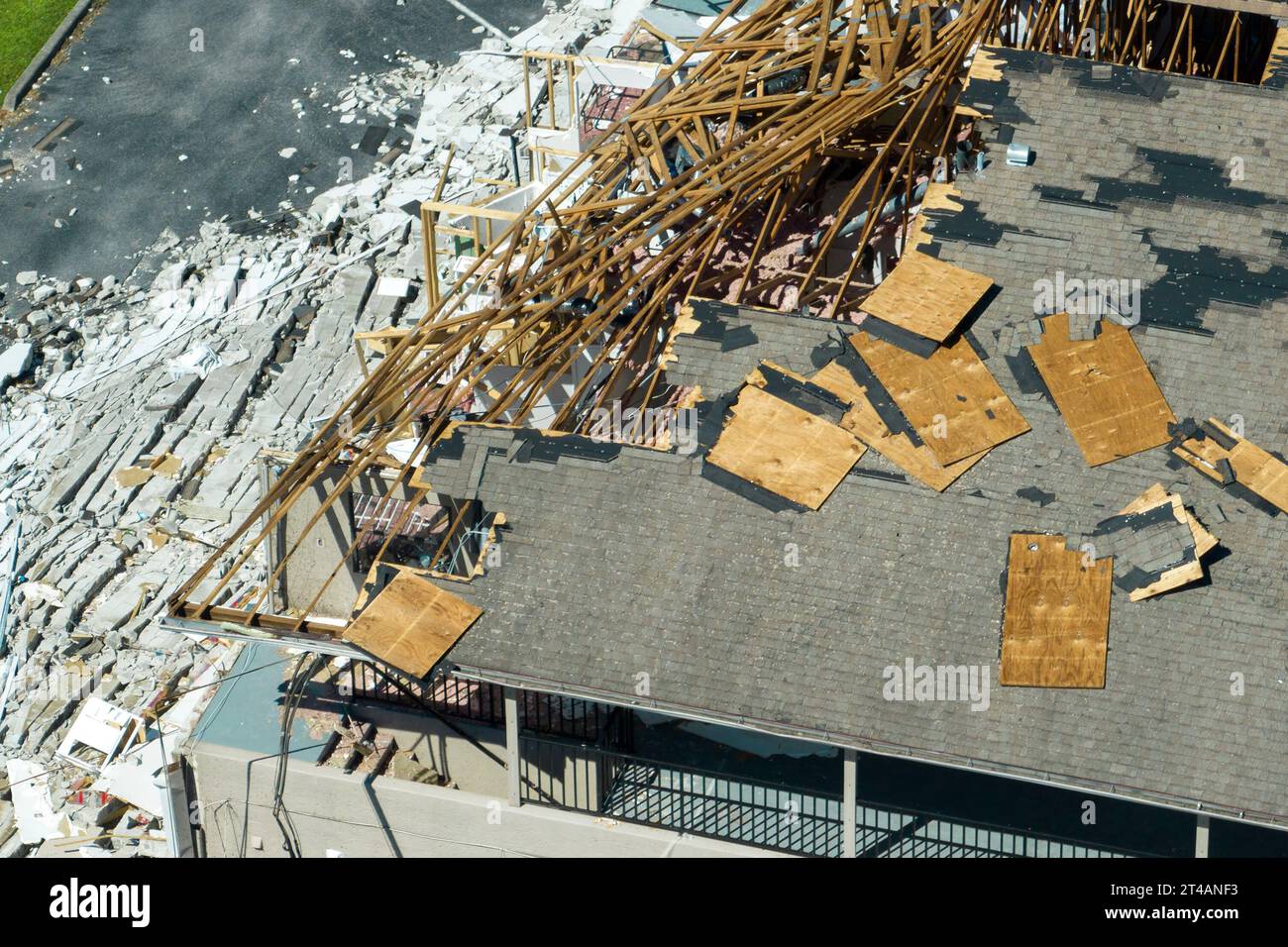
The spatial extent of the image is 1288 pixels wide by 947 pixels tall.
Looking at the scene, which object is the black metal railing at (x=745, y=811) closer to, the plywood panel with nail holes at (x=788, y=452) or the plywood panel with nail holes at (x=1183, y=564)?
the plywood panel with nail holes at (x=1183, y=564)

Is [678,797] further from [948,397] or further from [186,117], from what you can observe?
[186,117]

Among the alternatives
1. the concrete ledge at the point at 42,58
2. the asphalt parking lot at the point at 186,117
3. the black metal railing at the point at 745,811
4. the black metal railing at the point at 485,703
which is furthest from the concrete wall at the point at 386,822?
the concrete ledge at the point at 42,58

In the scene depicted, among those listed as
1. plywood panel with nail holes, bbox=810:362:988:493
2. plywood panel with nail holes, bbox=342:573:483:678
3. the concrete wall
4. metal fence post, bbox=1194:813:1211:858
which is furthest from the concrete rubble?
metal fence post, bbox=1194:813:1211:858

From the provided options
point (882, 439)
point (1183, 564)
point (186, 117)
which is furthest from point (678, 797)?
point (186, 117)

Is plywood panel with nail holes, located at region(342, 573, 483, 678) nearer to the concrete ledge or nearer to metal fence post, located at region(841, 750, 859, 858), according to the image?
metal fence post, located at region(841, 750, 859, 858)

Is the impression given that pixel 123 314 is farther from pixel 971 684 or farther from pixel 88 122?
pixel 971 684

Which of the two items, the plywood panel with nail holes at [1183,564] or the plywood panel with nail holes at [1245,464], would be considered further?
the plywood panel with nail holes at [1245,464]
